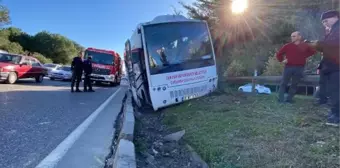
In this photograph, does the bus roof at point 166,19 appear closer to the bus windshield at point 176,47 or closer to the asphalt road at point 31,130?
the bus windshield at point 176,47

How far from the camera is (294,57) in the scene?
7.73 meters

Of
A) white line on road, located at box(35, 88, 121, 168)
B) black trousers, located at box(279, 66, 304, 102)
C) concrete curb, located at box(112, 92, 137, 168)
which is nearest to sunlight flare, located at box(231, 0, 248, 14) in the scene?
black trousers, located at box(279, 66, 304, 102)

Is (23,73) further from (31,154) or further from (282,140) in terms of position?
(282,140)

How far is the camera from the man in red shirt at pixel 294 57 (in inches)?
302

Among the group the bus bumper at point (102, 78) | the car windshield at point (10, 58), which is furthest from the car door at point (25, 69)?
the bus bumper at point (102, 78)

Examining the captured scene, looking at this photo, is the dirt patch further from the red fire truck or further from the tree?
the tree

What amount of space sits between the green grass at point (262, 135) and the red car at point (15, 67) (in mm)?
13770

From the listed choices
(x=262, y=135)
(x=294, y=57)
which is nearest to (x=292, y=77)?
(x=294, y=57)

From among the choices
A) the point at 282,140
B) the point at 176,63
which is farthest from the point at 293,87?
the point at 282,140

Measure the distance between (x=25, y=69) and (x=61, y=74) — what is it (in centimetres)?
956

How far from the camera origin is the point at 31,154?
4457 millimetres

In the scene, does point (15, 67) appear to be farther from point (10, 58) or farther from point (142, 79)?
point (142, 79)

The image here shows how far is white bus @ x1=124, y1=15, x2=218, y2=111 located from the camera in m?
9.05

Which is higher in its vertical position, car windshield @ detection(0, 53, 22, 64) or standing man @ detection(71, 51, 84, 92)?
car windshield @ detection(0, 53, 22, 64)
